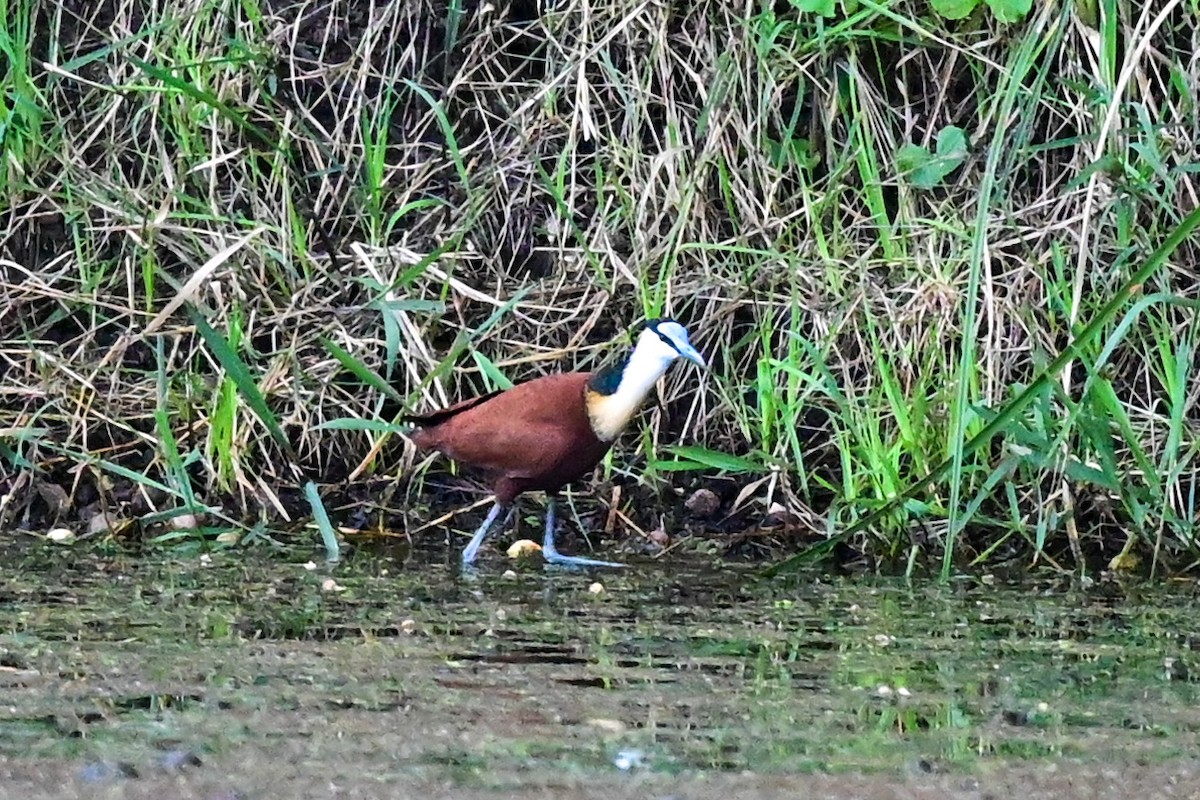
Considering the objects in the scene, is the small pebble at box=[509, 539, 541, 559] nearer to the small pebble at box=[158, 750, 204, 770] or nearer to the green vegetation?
the green vegetation

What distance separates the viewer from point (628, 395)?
3906 millimetres

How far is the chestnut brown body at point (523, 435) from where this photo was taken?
385 centimetres

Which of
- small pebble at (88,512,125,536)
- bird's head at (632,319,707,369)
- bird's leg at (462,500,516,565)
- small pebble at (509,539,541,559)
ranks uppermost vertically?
bird's head at (632,319,707,369)

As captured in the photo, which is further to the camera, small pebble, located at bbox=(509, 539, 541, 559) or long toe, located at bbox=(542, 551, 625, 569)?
small pebble, located at bbox=(509, 539, 541, 559)

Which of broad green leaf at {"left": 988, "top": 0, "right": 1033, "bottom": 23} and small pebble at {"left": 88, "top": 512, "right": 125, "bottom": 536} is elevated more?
broad green leaf at {"left": 988, "top": 0, "right": 1033, "bottom": 23}

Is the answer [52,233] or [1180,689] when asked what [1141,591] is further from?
[52,233]

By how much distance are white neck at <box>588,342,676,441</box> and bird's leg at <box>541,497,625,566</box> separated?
218mm

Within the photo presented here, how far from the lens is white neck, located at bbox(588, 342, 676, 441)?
387 cm

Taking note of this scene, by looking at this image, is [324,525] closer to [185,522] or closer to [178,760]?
[185,522]

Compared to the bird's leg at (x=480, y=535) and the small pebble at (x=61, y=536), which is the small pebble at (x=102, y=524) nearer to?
the small pebble at (x=61, y=536)

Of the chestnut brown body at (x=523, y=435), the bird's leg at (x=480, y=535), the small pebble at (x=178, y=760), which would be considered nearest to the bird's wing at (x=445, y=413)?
the chestnut brown body at (x=523, y=435)

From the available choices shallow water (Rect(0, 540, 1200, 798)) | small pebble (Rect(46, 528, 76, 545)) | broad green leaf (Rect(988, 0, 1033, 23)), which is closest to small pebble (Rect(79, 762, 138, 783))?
shallow water (Rect(0, 540, 1200, 798))

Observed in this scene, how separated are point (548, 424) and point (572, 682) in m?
1.32

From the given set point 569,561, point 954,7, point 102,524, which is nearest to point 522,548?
point 569,561
